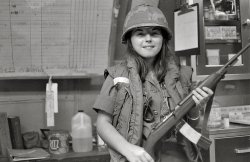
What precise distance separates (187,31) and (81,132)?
2.74 feet

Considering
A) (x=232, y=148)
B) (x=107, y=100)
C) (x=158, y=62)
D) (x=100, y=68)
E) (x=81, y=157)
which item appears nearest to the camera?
(x=107, y=100)

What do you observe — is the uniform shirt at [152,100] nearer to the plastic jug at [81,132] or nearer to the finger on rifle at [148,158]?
the finger on rifle at [148,158]

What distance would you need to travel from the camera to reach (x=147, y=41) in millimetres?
1612

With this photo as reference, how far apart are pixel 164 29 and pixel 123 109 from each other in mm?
402

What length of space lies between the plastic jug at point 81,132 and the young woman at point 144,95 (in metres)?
0.55

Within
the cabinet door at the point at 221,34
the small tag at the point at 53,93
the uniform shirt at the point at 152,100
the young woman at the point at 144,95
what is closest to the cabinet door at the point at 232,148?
the cabinet door at the point at 221,34

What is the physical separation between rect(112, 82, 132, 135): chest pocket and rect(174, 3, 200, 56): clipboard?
0.67 meters

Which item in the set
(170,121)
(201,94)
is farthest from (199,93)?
(170,121)

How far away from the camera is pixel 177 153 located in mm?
1580

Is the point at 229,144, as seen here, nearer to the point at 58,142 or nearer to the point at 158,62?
the point at 158,62

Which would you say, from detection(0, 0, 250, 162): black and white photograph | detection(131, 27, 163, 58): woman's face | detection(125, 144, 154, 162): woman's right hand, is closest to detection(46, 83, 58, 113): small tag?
detection(0, 0, 250, 162): black and white photograph

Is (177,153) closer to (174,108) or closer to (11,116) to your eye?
(174,108)

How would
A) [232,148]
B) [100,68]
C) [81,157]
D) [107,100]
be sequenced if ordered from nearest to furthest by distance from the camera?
[107,100] < [81,157] < [232,148] < [100,68]

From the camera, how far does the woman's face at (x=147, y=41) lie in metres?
1.62
